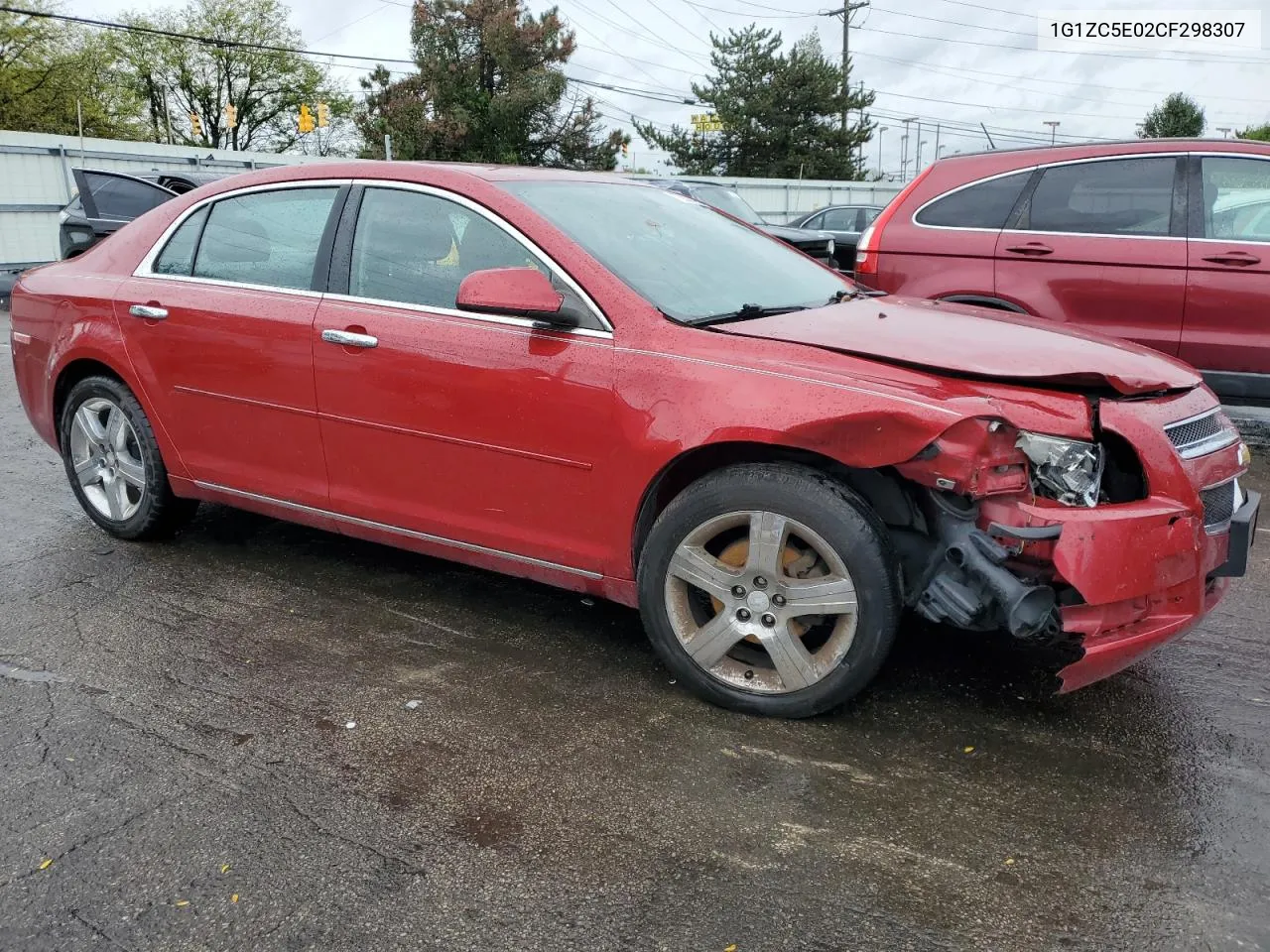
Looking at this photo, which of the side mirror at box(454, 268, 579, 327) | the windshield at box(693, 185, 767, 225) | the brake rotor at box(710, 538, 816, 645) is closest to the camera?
the brake rotor at box(710, 538, 816, 645)

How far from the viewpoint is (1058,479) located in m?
2.90

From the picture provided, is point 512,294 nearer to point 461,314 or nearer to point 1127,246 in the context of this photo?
point 461,314

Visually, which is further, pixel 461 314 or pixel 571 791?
pixel 461 314

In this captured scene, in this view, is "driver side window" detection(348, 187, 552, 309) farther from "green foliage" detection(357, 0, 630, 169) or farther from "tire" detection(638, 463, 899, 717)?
"green foliage" detection(357, 0, 630, 169)

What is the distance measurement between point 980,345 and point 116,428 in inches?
142

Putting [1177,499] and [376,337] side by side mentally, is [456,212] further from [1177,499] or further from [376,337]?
[1177,499]

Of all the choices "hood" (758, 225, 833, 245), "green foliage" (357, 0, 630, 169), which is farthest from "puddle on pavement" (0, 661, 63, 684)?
"green foliage" (357, 0, 630, 169)

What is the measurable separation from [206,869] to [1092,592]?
2.30 m

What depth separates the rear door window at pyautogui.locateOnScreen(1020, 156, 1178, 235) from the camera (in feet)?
19.9

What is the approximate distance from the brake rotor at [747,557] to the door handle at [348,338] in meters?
1.47

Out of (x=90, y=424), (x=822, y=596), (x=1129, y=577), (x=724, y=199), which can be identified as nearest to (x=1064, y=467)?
(x=1129, y=577)

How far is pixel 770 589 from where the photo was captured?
3107 mm

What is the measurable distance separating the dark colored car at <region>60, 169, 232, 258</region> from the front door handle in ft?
31.1

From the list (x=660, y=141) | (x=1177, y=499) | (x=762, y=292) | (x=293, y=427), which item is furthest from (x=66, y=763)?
(x=660, y=141)
